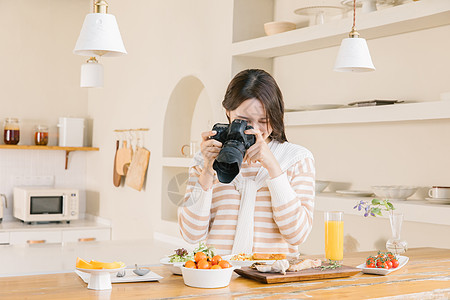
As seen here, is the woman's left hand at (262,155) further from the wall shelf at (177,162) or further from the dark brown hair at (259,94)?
the wall shelf at (177,162)

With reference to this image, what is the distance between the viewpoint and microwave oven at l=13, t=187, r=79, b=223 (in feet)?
16.3

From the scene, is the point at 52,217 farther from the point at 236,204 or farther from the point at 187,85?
the point at 236,204

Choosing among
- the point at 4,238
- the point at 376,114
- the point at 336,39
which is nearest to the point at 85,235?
the point at 4,238

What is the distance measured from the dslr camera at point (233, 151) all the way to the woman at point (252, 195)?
0.08m

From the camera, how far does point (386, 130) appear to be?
3023 millimetres

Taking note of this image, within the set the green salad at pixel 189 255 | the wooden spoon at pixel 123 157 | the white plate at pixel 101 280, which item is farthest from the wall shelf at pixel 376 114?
the wooden spoon at pixel 123 157

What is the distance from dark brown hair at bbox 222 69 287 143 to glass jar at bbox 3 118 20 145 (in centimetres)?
368

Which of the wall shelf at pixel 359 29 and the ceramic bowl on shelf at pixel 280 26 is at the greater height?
the ceramic bowl on shelf at pixel 280 26

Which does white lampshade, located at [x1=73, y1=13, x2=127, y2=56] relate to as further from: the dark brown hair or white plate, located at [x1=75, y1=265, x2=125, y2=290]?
white plate, located at [x1=75, y1=265, x2=125, y2=290]

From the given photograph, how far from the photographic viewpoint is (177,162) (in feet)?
13.5

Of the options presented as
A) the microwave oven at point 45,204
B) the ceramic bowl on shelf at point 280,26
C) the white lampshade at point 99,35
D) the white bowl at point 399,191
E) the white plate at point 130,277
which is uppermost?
the ceramic bowl on shelf at point 280,26

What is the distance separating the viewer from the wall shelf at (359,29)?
2545mm

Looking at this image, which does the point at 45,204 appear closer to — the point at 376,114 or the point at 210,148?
the point at 376,114

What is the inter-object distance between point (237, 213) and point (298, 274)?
0.95ft
